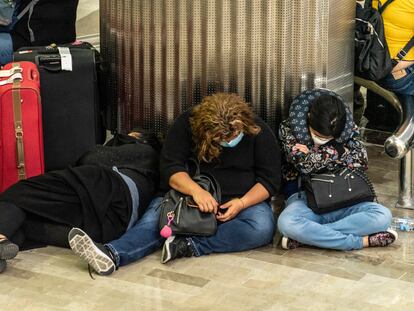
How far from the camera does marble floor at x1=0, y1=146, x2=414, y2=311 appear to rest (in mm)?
4715

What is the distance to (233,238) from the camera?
5242 millimetres

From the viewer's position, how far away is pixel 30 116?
225 inches

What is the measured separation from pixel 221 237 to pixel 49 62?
58.6 inches

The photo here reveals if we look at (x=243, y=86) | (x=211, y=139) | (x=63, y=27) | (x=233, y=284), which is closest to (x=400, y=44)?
(x=243, y=86)

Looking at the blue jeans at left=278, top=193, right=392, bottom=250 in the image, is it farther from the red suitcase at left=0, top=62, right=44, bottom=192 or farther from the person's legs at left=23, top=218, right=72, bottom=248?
the red suitcase at left=0, top=62, right=44, bottom=192

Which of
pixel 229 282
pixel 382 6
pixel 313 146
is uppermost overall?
pixel 382 6

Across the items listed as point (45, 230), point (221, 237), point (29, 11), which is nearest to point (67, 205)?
point (45, 230)

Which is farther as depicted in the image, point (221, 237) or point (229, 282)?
point (221, 237)

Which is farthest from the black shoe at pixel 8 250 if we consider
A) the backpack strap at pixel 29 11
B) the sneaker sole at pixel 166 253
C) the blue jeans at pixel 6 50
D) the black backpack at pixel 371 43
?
the black backpack at pixel 371 43

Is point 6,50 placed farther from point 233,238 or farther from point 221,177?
point 233,238

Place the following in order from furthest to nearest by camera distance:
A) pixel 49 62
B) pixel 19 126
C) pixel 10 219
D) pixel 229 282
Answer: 1. pixel 49 62
2. pixel 19 126
3. pixel 10 219
4. pixel 229 282

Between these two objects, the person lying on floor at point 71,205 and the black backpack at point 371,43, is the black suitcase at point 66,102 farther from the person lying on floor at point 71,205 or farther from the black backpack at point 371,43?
the black backpack at point 371,43

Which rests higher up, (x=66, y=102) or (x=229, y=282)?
(x=66, y=102)

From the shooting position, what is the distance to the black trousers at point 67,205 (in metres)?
5.26
